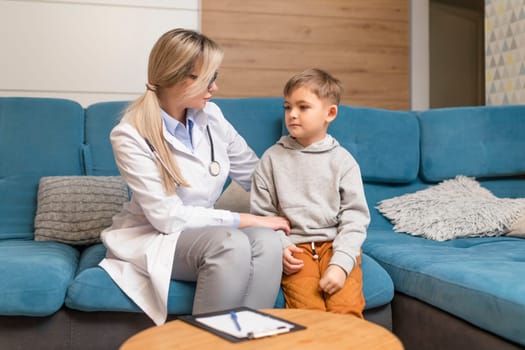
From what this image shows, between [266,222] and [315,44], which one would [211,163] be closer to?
[266,222]

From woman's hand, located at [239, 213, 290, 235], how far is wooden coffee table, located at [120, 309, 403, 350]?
612 millimetres

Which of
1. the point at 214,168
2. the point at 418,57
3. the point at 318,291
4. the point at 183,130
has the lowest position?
the point at 318,291

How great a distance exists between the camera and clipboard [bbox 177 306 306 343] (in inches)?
42.8

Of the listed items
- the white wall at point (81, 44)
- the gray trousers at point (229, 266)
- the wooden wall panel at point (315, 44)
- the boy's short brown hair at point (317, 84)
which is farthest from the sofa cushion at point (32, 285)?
the wooden wall panel at point (315, 44)

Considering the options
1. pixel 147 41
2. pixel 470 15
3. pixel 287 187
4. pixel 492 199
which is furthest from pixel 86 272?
pixel 470 15

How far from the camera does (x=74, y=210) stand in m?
2.15

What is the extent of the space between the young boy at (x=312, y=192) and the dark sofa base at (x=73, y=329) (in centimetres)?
42

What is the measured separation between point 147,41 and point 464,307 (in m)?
2.34

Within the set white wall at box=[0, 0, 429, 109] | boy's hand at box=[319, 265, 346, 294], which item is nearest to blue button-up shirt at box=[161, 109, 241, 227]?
boy's hand at box=[319, 265, 346, 294]

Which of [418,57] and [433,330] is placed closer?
[433,330]

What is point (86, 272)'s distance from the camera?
168 cm

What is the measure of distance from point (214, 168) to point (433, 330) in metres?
0.78

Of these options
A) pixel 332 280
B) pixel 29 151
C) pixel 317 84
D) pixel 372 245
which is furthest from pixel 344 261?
pixel 29 151

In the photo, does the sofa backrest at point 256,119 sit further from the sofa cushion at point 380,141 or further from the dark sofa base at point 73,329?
the dark sofa base at point 73,329
